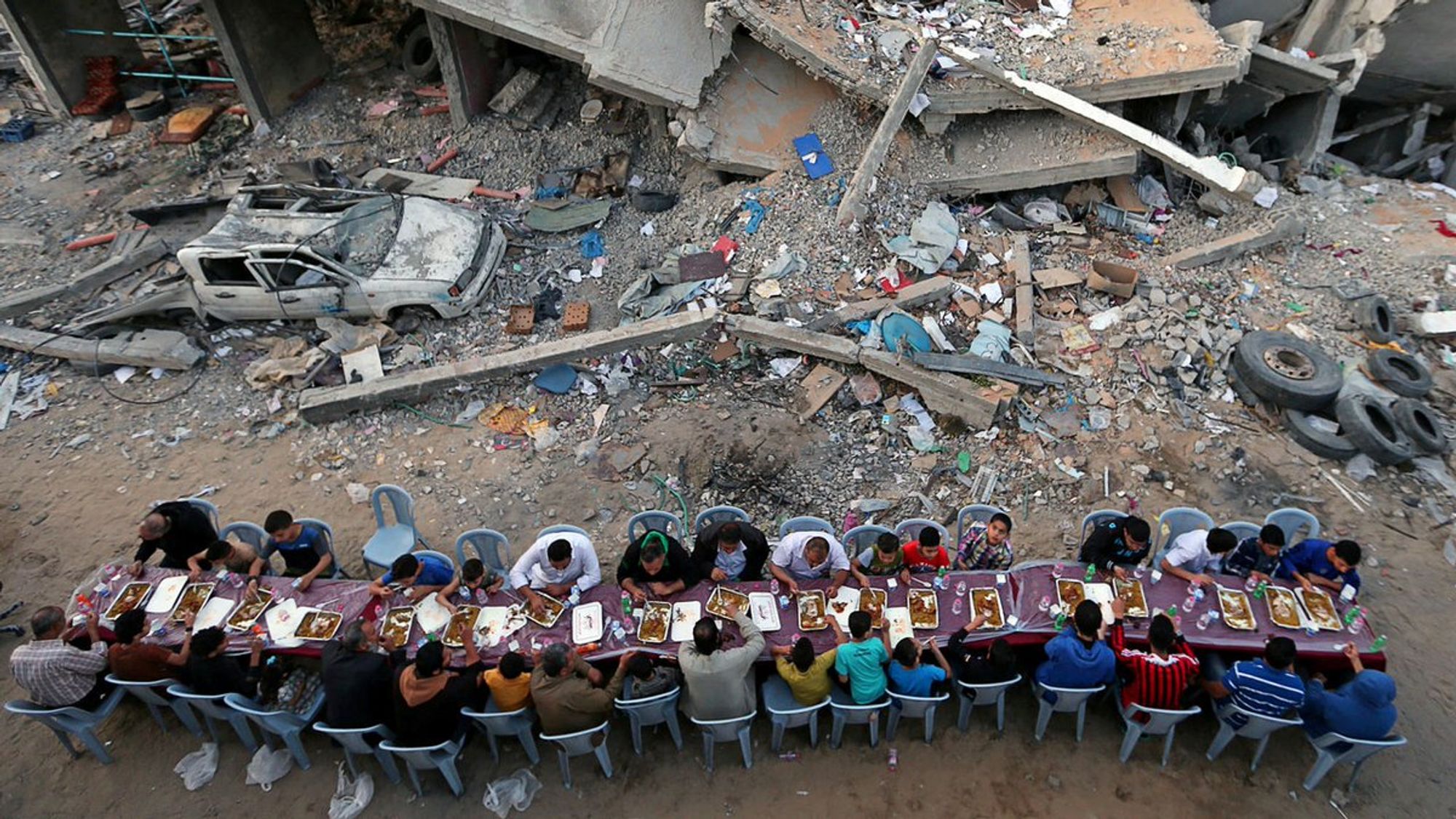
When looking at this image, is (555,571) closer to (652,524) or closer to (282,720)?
(652,524)

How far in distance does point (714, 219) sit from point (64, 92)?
38.3ft

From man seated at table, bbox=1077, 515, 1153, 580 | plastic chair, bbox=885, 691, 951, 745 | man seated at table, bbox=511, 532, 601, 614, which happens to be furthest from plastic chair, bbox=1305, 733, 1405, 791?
man seated at table, bbox=511, 532, 601, 614

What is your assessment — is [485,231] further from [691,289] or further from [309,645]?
[309,645]

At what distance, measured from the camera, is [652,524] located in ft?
21.7

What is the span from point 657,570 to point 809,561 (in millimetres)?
1062

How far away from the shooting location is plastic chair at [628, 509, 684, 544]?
21.3 feet

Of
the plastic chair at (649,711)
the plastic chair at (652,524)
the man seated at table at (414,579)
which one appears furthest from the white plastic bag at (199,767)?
the plastic chair at (652,524)

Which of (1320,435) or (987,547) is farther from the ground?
(987,547)

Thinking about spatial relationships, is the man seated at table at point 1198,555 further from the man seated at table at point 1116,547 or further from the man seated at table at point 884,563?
the man seated at table at point 884,563

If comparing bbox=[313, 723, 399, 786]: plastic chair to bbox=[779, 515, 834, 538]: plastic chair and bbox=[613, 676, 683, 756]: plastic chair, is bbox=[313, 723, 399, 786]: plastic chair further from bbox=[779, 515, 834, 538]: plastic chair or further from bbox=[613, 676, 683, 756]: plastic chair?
bbox=[779, 515, 834, 538]: plastic chair

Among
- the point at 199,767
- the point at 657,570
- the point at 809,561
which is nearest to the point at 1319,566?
the point at 809,561

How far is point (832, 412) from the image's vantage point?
26.5 ft

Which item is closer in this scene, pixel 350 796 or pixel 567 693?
pixel 567 693

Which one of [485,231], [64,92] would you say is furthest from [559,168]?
[64,92]
